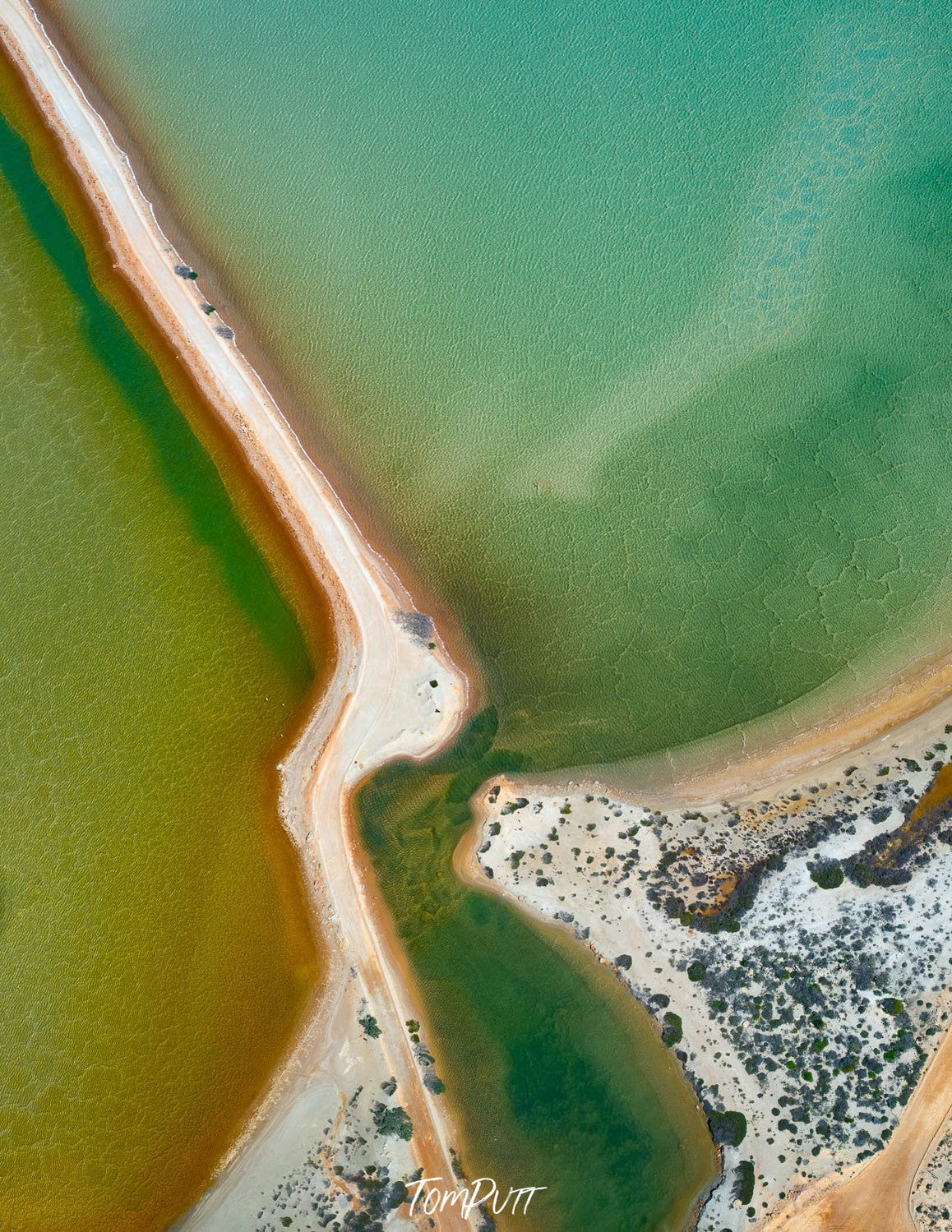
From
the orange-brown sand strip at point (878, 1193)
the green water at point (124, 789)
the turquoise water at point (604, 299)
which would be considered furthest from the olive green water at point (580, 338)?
the green water at point (124, 789)

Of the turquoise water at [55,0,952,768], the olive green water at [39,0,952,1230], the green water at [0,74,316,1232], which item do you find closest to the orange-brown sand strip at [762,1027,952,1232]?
the olive green water at [39,0,952,1230]

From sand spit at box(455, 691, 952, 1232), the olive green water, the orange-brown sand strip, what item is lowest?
the orange-brown sand strip

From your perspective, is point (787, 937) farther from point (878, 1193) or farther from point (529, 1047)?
point (529, 1047)

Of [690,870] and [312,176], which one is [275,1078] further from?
[312,176]

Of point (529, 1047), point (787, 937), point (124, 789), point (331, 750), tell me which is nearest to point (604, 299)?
point (331, 750)

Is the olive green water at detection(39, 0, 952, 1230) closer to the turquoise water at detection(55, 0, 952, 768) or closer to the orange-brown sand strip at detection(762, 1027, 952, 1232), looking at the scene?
the turquoise water at detection(55, 0, 952, 768)

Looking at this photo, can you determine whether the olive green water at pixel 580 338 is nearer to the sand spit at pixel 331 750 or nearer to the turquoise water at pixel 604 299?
the turquoise water at pixel 604 299
